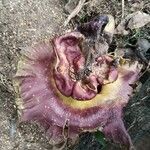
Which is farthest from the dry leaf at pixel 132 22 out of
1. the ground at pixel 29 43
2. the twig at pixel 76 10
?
the twig at pixel 76 10

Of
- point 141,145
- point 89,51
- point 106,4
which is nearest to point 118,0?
point 106,4

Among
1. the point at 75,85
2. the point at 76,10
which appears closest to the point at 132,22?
the point at 76,10

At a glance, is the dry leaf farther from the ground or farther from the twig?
the twig

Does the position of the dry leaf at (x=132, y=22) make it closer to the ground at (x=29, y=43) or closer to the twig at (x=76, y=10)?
the ground at (x=29, y=43)

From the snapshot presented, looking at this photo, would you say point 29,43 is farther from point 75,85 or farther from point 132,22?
point 132,22

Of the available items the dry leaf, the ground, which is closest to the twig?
the ground

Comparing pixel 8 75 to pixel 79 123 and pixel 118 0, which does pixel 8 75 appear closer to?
pixel 79 123
